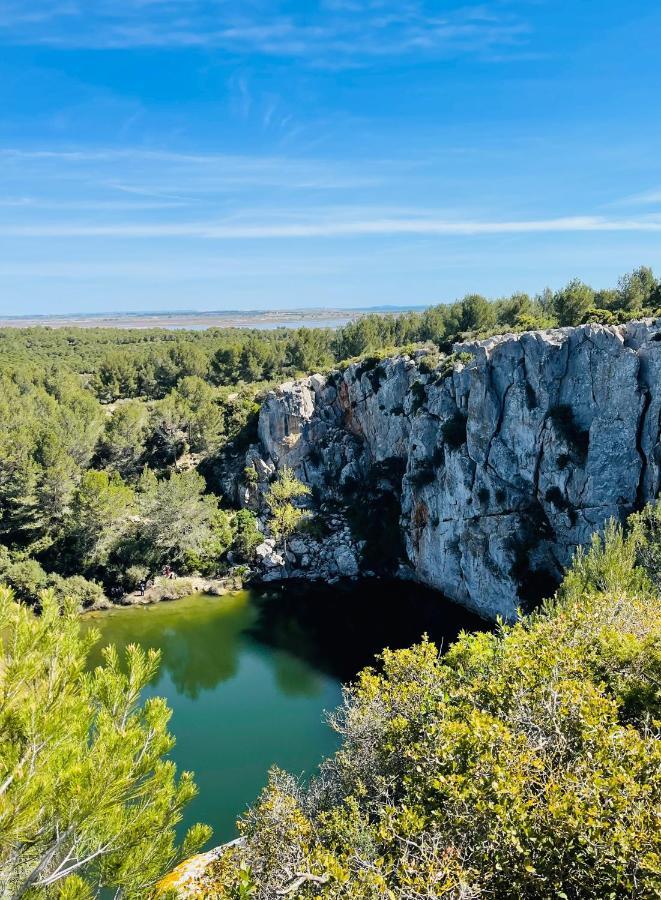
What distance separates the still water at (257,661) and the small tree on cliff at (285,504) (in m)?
5.03

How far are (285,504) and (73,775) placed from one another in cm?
3557

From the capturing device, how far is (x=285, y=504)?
4203 centimetres

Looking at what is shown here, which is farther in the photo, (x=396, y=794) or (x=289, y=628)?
(x=289, y=628)

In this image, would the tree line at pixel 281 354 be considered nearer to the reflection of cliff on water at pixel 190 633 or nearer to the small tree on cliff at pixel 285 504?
the small tree on cliff at pixel 285 504

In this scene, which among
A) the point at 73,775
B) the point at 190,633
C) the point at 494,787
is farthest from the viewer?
the point at 190,633

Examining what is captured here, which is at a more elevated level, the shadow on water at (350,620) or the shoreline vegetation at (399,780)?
the shoreline vegetation at (399,780)

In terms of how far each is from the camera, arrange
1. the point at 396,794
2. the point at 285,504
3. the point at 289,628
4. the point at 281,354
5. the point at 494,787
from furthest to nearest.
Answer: the point at 281,354, the point at 285,504, the point at 289,628, the point at 396,794, the point at 494,787

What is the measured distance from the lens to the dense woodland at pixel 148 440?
33.9 meters

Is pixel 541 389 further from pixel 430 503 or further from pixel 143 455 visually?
pixel 143 455

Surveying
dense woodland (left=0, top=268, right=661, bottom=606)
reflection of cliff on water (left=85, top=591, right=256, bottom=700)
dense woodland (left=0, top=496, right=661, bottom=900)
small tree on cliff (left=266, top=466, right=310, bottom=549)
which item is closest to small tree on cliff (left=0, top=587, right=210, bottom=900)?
dense woodland (left=0, top=496, right=661, bottom=900)

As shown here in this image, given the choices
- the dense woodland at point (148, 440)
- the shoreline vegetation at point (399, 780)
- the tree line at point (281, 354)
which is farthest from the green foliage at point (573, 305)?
the shoreline vegetation at point (399, 780)

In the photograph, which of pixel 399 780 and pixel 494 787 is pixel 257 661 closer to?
pixel 399 780

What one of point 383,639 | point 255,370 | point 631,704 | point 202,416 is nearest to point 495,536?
point 383,639

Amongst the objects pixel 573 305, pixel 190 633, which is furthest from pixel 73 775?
pixel 573 305
